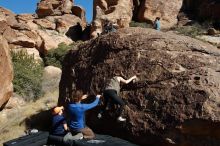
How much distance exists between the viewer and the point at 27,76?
26438mm

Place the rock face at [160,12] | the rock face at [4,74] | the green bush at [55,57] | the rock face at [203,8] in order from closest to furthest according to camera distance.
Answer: the rock face at [4,74] → the rock face at [203,8] → the green bush at [55,57] → the rock face at [160,12]

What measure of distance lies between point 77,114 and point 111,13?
25.6m

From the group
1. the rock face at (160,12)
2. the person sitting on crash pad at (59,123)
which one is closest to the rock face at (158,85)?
the person sitting on crash pad at (59,123)

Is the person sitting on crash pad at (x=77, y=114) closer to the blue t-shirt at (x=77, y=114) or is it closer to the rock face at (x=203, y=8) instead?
the blue t-shirt at (x=77, y=114)

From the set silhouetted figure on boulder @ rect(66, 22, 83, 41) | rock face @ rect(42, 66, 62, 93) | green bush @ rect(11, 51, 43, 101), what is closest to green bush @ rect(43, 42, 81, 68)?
rock face @ rect(42, 66, 62, 93)

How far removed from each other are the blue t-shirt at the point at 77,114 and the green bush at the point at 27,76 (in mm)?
14506

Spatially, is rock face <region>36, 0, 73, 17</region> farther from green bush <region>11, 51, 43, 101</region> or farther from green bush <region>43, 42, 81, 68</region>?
green bush <region>11, 51, 43, 101</region>

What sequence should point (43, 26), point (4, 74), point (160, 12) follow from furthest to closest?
point (43, 26)
point (160, 12)
point (4, 74)

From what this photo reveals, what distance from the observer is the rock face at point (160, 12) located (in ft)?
116

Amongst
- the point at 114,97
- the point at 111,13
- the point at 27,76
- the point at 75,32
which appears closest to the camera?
the point at 114,97

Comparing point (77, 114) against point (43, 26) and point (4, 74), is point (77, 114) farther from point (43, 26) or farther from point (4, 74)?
point (43, 26)

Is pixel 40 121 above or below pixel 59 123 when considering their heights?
below

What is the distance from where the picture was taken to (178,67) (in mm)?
11859

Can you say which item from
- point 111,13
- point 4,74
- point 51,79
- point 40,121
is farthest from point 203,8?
point 40,121
